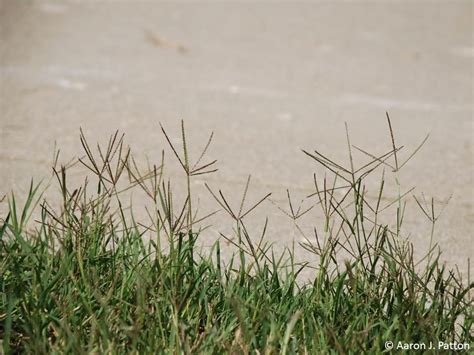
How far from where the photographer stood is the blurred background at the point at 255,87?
4.61 metres

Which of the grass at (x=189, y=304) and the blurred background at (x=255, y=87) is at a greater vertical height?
the blurred background at (x=255, y=87)

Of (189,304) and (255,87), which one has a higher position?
(255,87)

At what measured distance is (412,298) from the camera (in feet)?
8.57

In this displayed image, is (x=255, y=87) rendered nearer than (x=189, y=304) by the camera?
No

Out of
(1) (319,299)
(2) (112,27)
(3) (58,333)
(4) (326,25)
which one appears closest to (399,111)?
(4) (326,25)

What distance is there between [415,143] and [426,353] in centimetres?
275

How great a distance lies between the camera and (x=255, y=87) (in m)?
5.92

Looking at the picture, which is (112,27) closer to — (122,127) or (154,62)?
(154,62)

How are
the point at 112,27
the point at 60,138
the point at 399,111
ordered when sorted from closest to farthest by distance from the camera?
1. the point at 60,138
2. the point at 399,111
3. the point at 112,27

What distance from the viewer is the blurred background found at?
4.61 meters

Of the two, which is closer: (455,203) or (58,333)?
(58,333)

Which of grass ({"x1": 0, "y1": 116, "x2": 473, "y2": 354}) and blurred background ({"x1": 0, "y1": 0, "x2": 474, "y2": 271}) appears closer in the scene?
grass ({"x1": 0, "y1": 116, "x2": 473, "y2": 354})

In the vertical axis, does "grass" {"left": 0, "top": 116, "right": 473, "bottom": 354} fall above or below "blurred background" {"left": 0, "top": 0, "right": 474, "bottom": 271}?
below

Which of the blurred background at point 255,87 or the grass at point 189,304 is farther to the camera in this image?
the blurred background at point 255,87
